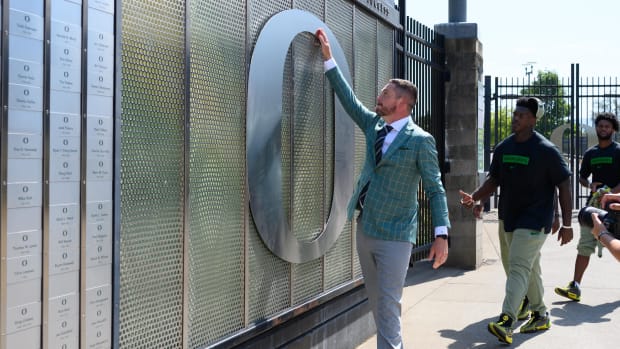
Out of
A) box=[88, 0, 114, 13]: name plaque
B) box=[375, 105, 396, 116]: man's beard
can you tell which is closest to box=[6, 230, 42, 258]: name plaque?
box=[88, 0, 114, 13]: name plaque

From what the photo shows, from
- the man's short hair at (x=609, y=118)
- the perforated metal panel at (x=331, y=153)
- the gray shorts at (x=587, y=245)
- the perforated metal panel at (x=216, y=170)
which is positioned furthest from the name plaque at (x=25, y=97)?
the man's short hair at (x=609, y=118)

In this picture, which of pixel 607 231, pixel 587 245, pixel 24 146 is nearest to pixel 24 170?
pixel 24 146

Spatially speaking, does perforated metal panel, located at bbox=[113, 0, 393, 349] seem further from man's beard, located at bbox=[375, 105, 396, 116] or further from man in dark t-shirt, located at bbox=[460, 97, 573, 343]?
man in dark t-shirt, located at bbox=[460, 97, 573, 343]

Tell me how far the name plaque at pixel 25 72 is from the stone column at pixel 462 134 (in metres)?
7.49

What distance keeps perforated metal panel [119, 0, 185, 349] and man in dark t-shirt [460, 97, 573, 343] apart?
320 centimetres

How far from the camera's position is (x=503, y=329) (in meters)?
5.93

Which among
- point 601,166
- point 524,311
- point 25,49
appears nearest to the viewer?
point 25,49

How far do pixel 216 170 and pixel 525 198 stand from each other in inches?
120

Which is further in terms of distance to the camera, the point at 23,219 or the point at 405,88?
the point at 405,88

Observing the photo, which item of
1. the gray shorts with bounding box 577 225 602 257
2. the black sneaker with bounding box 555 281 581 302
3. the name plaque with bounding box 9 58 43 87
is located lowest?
the black sneaker with bounding box 555 281 581 302

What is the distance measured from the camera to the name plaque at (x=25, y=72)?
2.55m

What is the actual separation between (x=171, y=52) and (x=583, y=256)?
5.63 meters

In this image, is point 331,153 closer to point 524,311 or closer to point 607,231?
point 607,231

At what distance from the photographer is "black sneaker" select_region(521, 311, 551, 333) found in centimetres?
645
